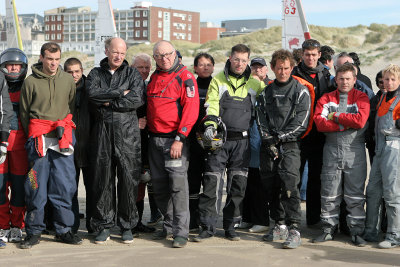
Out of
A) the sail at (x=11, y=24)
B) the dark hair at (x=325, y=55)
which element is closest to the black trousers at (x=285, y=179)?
the dark hair at (x=325, y=55)

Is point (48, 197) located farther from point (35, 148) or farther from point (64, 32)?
point (64, 32)

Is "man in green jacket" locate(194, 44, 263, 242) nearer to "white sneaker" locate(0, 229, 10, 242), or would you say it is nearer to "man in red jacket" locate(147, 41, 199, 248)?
"man in red jacket" locate(147, 41, 199, 248)

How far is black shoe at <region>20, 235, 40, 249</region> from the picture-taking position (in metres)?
5.79

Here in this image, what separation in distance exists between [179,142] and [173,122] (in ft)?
0.83

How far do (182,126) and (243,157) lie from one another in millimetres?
803

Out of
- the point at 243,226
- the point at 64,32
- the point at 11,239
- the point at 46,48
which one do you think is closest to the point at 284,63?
the point at 243,226

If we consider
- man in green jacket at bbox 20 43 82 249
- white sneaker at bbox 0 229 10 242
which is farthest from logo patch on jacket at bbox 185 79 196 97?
white sneaker at bbox 0 229 10 242

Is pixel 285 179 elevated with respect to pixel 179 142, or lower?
lower

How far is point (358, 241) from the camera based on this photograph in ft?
19.6

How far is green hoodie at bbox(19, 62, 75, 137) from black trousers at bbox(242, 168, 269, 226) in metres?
2.37

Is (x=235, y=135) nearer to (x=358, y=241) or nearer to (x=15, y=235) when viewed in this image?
(x=358, y=241)

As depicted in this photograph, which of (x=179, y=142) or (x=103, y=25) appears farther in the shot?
(x=103, y=25)

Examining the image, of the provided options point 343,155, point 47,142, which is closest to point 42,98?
point 47,142

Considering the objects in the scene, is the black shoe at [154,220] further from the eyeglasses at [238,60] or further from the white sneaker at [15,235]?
the eyeglasses at [238,60]
